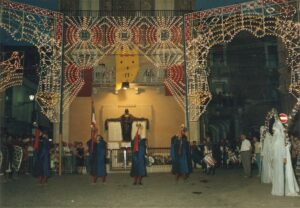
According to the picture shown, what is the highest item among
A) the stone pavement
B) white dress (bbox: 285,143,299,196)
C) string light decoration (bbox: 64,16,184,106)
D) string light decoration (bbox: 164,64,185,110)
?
string light decoration (bbox: 64,16,184,106)

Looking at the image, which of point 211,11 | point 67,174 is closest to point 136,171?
point 67,174

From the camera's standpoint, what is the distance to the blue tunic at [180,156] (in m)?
14.7

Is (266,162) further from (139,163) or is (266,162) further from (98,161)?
(98,161)

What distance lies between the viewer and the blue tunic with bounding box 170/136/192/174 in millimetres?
14680

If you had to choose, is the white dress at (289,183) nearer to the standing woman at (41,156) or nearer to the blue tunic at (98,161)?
the blue tunic at (98,161)

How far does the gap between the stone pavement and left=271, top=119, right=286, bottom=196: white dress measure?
290 millimetres

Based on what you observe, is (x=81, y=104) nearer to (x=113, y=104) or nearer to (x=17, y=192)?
(x=113, y=104)

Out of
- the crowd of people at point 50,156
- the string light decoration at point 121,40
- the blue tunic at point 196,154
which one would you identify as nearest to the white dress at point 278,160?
the blue tunic at point 196,154

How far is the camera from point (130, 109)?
74.1 feet

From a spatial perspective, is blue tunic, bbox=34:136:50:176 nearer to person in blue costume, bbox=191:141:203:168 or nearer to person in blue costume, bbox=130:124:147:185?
person in blue costume, bbox=130:124:147:185

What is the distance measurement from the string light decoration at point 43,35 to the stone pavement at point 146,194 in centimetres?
386

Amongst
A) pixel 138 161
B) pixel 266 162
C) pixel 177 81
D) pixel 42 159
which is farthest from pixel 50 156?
pixel 266 162

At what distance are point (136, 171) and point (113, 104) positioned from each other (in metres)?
9.21

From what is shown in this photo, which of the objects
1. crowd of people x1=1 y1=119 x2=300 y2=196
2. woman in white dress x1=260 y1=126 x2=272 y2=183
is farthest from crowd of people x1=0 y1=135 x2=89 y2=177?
woman in white dress x1=260 y1=126 x2=272 y2=183
